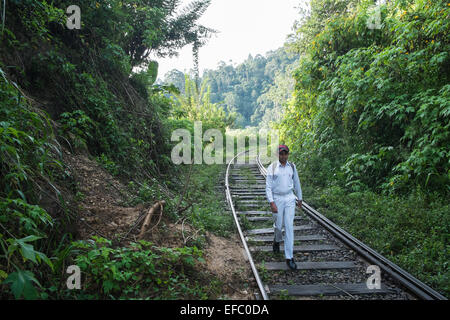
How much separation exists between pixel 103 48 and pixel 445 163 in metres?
9.02

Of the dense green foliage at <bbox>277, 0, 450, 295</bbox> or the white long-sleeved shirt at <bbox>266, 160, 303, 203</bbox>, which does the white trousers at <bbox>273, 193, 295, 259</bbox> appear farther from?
the dense green foliage at <bbox>277, 0, 450, 295</bbox>

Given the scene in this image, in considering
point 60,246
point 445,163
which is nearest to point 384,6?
point 445,163

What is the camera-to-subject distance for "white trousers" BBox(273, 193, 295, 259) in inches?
177

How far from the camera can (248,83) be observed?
88.2 meters

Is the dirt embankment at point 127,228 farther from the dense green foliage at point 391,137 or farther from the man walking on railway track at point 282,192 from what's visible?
the dense green foliage at point 391,137

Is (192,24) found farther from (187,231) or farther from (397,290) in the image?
(397,290)

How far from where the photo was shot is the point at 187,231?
5.24m

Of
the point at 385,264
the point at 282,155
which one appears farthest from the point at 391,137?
the point at 282,155

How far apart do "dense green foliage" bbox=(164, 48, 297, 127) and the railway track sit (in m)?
68.0

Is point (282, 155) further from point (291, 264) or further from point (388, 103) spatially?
point (388, 103)

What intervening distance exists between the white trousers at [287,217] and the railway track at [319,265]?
0.30 meters

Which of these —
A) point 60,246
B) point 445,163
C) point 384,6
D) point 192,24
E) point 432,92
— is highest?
point 192,24

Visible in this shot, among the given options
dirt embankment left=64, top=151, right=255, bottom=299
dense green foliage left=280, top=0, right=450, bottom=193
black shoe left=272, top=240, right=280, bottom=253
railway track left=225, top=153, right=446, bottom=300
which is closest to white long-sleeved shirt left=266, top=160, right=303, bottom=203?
black shoe left=272, top=240, right=280, bottom=253
